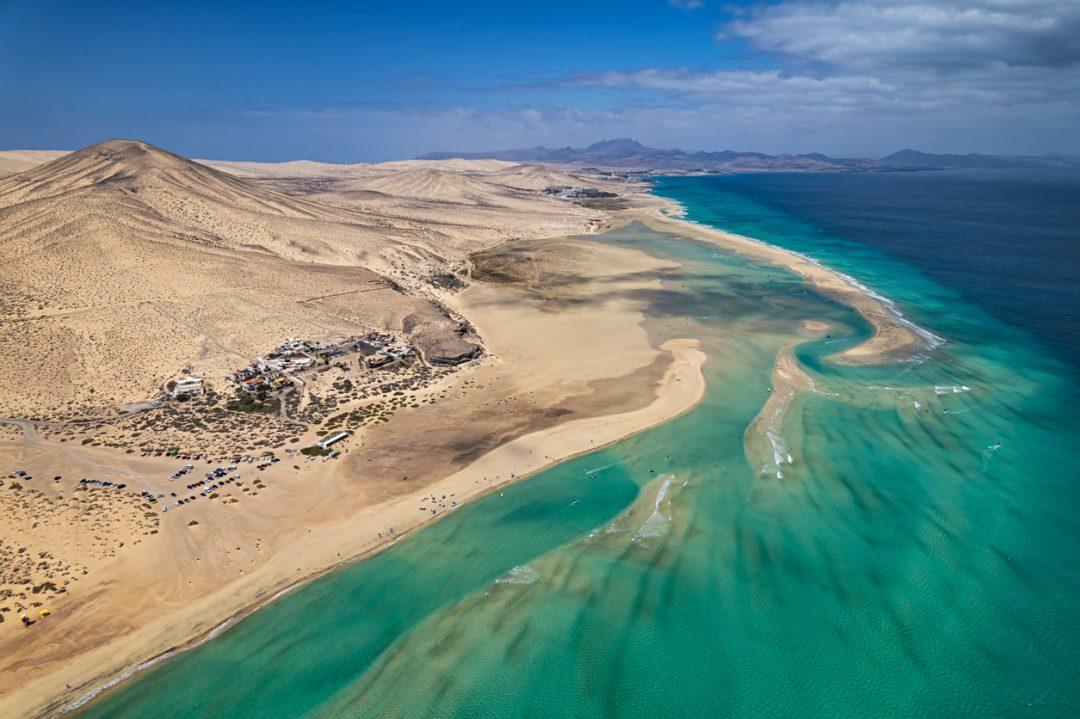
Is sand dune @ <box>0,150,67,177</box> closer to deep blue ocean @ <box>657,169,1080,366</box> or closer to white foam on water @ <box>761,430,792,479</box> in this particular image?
white foam on water @ <box>761,430,792,479</box>

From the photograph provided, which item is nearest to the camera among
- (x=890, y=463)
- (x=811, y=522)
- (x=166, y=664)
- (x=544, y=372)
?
(x=166, y=664)

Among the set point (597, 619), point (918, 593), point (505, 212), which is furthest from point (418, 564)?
point (505, 212)

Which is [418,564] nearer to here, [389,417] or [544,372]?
[389,417]

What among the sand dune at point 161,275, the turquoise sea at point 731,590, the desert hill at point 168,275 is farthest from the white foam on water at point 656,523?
the sand dune at point 161,275

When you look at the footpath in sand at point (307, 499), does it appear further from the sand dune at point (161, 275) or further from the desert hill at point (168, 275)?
the sand dune at point (161, 275)

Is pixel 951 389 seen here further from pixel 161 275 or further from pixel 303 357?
pixel 161 275

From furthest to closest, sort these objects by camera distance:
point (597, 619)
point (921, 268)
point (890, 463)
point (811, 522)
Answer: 1. point (921, 268)
2. point (890, 463)
3. point (811, 522)
4. point (597, 619)
